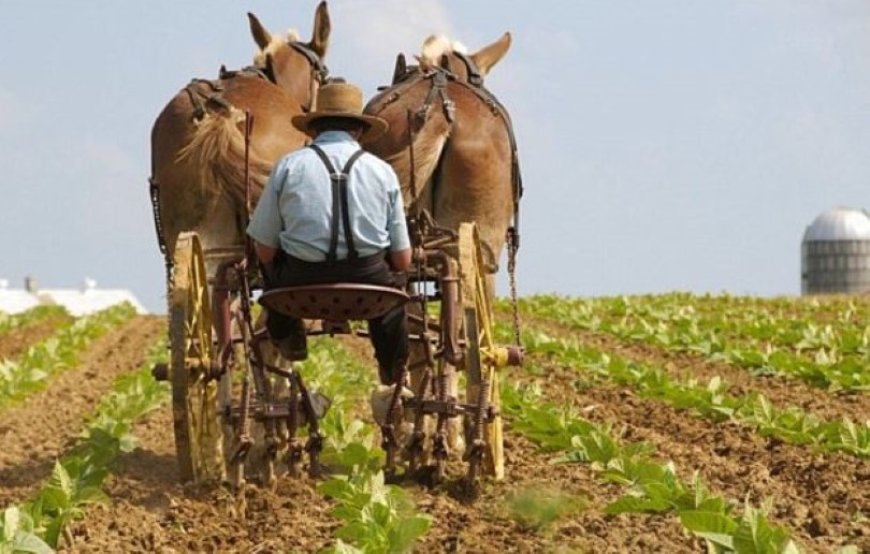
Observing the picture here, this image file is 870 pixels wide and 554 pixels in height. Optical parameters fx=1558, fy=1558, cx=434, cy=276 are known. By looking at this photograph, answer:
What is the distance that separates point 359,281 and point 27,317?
2226cm

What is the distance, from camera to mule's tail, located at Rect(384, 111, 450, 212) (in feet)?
25.5

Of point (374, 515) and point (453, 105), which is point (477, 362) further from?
point (453, 105)

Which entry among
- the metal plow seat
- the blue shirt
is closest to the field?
the metal plow seat

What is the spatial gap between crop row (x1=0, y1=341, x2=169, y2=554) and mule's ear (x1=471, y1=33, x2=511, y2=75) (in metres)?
3.09

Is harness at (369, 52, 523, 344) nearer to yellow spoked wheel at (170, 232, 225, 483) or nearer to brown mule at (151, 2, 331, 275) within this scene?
brown mule at (151, 2, 331, 275)

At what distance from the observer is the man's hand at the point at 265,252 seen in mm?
6621

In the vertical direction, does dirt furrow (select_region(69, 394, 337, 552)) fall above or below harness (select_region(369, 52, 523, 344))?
below

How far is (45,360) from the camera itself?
15.9 metres

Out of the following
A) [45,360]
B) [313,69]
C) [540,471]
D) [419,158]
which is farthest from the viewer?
[45,360]

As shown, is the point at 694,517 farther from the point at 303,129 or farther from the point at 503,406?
the point at 503,406

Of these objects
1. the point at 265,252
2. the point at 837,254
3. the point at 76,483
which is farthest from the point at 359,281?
the point at 837,254

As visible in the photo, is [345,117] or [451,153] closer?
[345,117]

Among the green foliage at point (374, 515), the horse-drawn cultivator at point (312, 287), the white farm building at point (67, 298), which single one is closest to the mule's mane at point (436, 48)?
the horse-drawn cultivator at point (312, 287)

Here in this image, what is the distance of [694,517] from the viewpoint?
512cm
